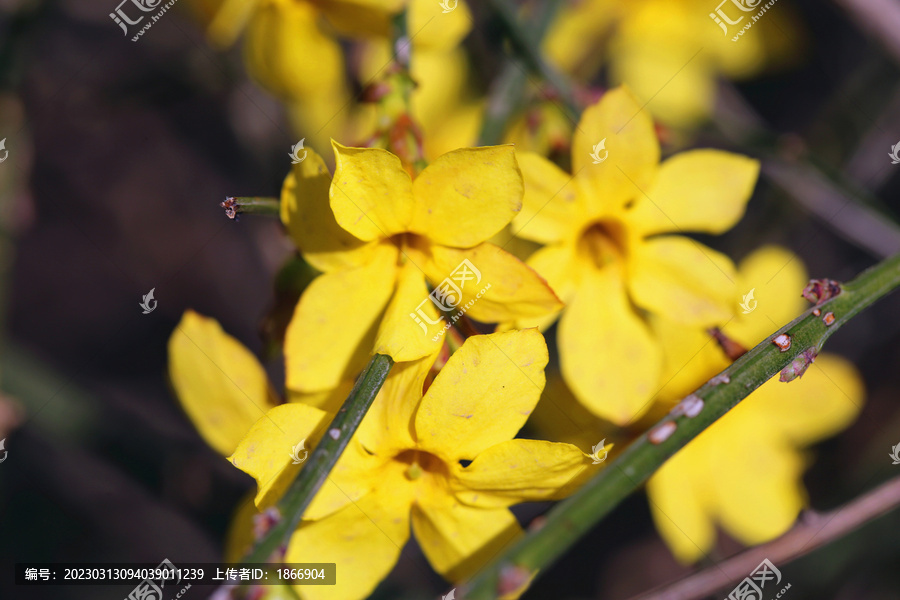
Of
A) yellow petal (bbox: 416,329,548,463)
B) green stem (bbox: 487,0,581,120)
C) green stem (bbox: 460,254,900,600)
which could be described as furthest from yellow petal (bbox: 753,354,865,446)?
yellow petal (bbox: 416,329,548,463)

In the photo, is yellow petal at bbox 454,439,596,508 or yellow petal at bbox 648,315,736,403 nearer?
yellow petal at bbox 454,439,596,508

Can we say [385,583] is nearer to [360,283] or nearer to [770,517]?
[770,517]

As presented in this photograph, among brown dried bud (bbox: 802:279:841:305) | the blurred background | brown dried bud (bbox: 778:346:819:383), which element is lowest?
the blurred background

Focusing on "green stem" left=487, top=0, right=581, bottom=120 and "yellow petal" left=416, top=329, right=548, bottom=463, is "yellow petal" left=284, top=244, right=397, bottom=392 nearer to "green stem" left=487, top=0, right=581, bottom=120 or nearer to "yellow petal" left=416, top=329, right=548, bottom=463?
"yellow petal" left=416, top=329, right=548, bottom=463

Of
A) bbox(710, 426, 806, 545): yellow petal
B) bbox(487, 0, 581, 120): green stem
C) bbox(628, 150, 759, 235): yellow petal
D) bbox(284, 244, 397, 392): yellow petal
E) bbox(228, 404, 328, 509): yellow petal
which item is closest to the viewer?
bbox(228, 404, 328, 509): yellow petal

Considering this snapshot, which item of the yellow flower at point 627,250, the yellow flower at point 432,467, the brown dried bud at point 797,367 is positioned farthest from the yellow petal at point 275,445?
the brown dried bud at point 797,367

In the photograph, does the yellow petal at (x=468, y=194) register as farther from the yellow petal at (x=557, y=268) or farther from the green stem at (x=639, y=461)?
the green stem at (x=639, y=461)
